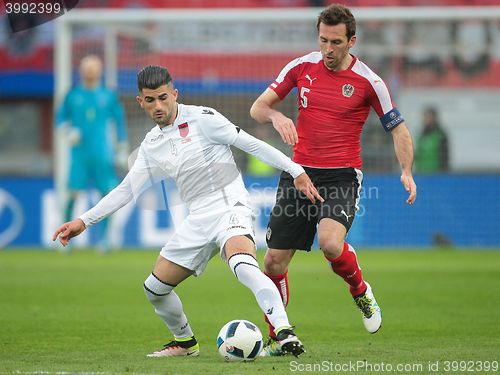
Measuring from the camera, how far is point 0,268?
14.2 meters

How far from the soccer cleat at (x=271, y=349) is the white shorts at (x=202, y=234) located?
2.51ft

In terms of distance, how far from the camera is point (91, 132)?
16547mm

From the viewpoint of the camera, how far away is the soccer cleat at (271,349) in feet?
23.8

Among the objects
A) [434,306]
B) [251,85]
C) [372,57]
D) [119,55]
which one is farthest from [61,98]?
[434,306]

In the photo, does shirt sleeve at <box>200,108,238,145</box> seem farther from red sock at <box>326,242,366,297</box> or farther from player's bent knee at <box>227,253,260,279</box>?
red sock at <box>326,242,366,297</box>

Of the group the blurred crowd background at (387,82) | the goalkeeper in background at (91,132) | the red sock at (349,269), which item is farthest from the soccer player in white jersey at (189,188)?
the blurred crowd background at (387,82)

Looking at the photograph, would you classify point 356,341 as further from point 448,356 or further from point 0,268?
point 0,268

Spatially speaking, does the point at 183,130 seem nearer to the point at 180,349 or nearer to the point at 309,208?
the point at 309,208

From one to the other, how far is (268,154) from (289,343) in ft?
4.29

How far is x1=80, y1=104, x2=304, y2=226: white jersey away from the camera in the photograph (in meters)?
7.26

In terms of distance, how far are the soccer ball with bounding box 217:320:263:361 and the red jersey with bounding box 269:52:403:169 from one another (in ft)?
5.83

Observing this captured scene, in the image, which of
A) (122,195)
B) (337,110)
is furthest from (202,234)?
(337,110)

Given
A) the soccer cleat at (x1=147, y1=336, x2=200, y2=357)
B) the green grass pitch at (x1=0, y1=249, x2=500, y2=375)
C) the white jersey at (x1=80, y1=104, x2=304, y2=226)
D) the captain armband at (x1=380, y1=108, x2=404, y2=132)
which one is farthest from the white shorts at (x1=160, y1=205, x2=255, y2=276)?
the captain armband at (x1=380, y1=108, x2=404, y2=132)

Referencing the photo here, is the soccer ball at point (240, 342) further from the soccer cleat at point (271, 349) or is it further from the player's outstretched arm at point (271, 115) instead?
the player's outstretched arm at point (271, 115)
